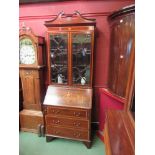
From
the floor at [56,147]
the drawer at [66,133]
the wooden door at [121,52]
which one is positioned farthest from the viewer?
the drawer at [66,133]

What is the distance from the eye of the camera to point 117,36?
2395mm

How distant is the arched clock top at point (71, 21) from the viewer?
8.64ft

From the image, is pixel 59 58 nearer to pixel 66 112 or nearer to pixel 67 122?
pixel 66 112

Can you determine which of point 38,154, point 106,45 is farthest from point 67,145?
point 106,45

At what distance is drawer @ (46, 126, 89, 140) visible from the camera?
8.82 ft

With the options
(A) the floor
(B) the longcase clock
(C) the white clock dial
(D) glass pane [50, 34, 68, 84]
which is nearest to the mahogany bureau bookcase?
(D) glass pane [50, 34, 68, 84]

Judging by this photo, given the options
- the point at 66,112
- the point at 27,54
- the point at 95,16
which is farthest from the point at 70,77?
the point at 95,16

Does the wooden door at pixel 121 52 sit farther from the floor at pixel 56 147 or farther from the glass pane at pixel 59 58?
the floor at pixel 56 147

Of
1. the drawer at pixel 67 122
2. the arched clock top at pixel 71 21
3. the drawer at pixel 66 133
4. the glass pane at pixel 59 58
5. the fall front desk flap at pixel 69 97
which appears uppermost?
the arched clock top at pixel 71 21

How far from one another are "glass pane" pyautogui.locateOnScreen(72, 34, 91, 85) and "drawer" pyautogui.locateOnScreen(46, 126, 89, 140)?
33.2 inches

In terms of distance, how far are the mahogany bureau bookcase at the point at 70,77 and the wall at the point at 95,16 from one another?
28 cm

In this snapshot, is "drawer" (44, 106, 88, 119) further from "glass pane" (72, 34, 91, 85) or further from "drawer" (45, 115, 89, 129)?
"glass pane" (72, 34, 91, 85)

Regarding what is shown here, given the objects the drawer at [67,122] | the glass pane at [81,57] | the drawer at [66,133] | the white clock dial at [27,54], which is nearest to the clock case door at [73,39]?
the glass pane at [81,57]

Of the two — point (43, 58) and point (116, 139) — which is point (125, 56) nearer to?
point (116, 139)
